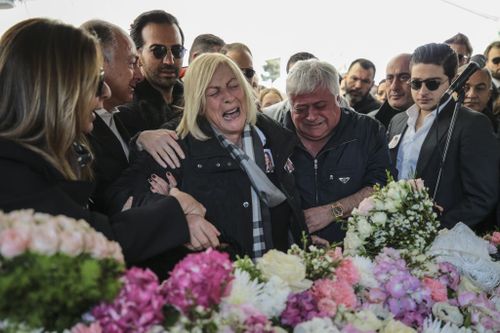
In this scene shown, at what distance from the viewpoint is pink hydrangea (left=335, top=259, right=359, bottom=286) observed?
4.75ft

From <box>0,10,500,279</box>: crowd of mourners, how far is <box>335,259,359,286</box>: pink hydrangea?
0.46m

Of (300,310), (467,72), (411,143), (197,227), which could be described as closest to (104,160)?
(197,227)

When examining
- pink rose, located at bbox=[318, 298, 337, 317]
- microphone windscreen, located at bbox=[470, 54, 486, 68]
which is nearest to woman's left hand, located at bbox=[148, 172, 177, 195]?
pink rose, located at bbox=[318, 298, 337, 317]

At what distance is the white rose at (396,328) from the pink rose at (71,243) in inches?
33.3

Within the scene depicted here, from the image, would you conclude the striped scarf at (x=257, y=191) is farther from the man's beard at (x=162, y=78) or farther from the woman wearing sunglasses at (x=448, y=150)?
the man's beard at (x=162, y=78)

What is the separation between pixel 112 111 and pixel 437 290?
1866 mm

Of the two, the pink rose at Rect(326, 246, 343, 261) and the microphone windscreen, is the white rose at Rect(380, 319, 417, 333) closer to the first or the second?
the pink rose at Rect(326, 246, 343, 261)

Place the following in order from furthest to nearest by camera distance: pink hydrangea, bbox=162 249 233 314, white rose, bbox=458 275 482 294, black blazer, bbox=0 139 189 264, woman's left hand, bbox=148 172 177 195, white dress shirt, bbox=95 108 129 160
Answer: white dress shirt, bbox=95 108 129 160 → woman's left hand, bbox=148 172 177 195 → white rose, bbox=458 275 482 294 → black blazer, bbox=0 139 189 264 → pink hydrangea, bbox=162 249 233 314

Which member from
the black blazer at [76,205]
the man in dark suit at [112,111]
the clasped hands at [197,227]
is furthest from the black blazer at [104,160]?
the black blazer at [76,205]

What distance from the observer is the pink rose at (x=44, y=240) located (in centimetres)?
86

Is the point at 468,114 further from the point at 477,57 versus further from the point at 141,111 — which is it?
the point at 141,111

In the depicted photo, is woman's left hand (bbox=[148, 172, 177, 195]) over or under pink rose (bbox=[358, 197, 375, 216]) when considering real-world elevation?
over

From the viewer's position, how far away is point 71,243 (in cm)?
88

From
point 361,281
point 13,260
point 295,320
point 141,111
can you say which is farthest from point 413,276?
point 141,111
